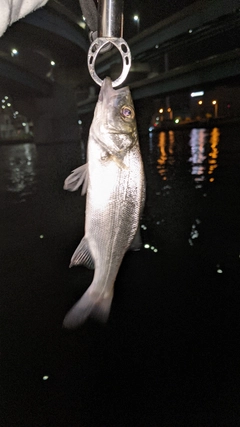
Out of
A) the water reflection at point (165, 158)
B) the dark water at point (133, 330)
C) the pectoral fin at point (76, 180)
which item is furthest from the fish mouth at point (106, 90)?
the water reflection at point (165, 158)

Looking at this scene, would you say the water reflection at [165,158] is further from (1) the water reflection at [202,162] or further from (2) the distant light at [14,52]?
(2) the distant light at [14,52]

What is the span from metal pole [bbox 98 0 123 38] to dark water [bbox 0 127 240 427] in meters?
2.59

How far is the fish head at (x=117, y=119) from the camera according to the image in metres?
1.00

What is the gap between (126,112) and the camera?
1.04 metres

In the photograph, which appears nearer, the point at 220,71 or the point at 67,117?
the point at 220,71

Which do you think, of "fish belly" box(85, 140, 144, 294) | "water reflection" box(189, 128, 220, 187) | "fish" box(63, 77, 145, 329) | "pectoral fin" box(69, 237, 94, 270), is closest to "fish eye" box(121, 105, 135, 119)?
"fish" box(63, 77, 145, 329)

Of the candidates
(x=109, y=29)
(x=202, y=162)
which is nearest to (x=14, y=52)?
(x=109, y=29)

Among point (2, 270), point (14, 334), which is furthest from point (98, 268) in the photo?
point (2, 270)

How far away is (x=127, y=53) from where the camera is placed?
0.83 meters

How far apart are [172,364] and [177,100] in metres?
12.2

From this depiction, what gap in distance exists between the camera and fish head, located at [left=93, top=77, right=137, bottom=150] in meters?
1.00

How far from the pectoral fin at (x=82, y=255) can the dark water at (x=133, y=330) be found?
1877 mm

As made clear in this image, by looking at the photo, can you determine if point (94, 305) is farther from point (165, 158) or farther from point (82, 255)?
point (165, 158)

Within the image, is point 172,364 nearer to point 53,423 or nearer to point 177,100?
point 53,423
